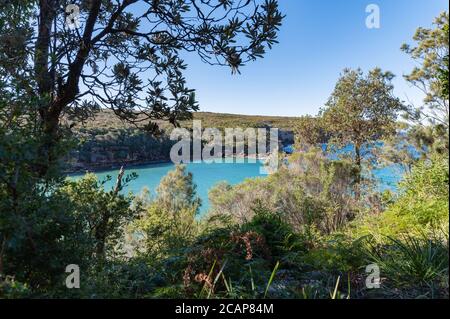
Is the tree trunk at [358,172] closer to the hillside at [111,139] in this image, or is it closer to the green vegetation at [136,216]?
the hillside at [111,139]

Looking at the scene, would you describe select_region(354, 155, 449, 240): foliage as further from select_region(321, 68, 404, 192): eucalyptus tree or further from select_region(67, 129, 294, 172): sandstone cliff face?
select_region(321, 68, 404, 192): eucalyptus tree

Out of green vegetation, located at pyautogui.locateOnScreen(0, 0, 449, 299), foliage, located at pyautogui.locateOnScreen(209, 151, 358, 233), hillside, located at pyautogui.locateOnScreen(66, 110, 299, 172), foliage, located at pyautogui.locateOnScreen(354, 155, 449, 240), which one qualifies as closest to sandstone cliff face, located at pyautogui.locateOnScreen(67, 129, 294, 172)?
hillside, located at pyautogui.locateOnScreen(66, 110, 299, 172)

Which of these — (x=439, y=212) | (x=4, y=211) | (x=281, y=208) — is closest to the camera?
(x=4, y=211)

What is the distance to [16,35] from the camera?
12.1 ft

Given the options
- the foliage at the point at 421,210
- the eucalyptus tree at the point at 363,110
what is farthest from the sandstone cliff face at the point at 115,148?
the eucalyptus tree at the point at 363,110

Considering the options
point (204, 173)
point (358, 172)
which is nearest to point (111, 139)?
point (358, 172)

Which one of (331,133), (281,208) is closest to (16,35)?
(281,208)

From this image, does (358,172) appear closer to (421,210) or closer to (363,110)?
(363,110)

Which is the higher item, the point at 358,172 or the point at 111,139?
the point at 111,139

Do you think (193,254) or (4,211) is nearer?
(4,211)

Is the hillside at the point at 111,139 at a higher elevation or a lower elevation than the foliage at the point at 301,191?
higher
